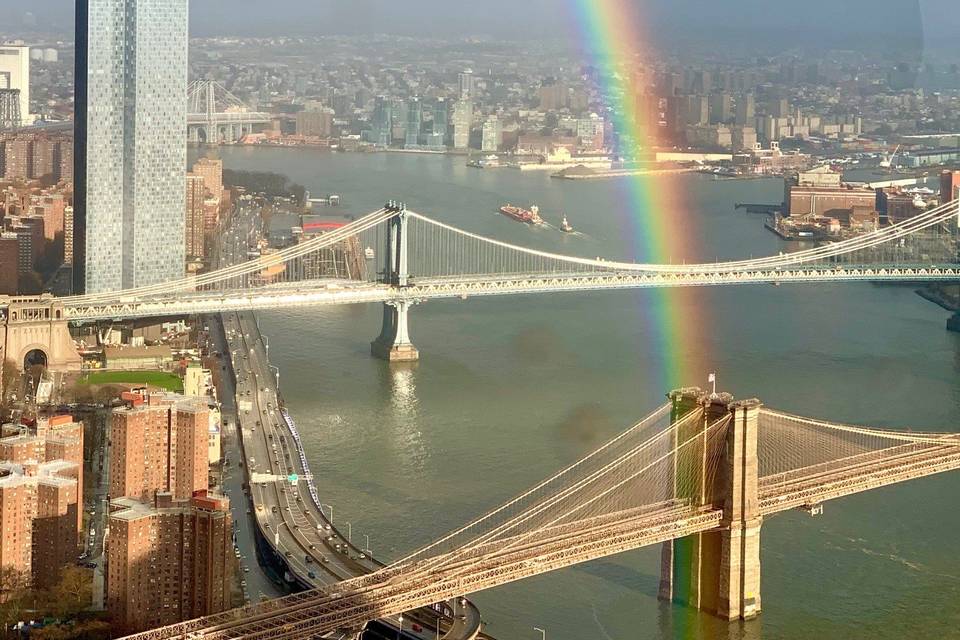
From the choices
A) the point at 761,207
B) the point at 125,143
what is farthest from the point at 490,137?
the point at 125,143

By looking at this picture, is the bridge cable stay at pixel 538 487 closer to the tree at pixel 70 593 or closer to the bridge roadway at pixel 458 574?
the bridge roadway at pixel 458 574

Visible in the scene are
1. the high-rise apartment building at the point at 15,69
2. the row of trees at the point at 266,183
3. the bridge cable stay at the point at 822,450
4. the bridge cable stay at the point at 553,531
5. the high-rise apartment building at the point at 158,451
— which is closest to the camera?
the bridge cable stay at the point at 553,531

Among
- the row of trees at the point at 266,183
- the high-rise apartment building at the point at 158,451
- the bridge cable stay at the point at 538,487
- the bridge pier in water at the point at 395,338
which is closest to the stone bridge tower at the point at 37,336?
the bridge pier in water at the point at 395,338

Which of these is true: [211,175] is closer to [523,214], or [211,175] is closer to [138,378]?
[523,214]

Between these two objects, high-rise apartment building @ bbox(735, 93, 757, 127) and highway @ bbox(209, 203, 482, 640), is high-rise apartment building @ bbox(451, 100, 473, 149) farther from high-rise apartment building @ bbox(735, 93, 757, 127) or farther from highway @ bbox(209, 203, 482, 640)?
highway @ bbox(209, 203, 482, 640)

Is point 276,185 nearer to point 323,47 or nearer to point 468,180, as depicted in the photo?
point 468,180

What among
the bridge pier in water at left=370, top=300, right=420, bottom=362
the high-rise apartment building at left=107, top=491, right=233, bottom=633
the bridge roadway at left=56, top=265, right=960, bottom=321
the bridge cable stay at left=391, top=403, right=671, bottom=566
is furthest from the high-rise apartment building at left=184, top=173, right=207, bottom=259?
the high-rise apartment building at left=107, top=491, right=233, bottom=633

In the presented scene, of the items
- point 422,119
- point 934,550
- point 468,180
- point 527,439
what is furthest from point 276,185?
point 934,550
